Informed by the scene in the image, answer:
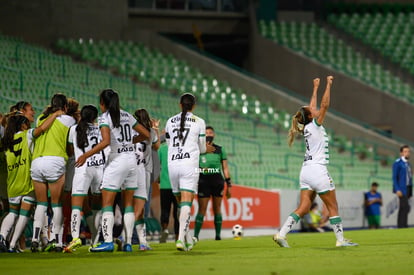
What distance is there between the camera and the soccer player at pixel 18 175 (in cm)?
1306

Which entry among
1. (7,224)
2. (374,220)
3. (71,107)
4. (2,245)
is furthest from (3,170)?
(374,220)

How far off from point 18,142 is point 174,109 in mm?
17391

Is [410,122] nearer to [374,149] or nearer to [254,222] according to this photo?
[374,149]

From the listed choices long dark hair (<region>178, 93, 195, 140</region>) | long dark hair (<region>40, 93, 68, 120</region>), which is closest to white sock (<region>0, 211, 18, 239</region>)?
long dark hair (<region>40, 93, 68, 120</region>)

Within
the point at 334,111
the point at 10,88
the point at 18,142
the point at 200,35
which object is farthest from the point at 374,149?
the point at 18,142

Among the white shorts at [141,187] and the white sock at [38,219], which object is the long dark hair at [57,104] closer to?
the white sock at [38,219]

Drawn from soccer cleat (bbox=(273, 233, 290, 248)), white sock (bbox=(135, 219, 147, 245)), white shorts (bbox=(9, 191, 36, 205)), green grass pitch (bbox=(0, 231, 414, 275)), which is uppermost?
white shorts (bbox=(9, 191, 36, 205))

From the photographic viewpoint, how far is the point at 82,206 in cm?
1251

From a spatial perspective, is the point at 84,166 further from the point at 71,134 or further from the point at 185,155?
the point at 185,155

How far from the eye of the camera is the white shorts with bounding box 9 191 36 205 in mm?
13156

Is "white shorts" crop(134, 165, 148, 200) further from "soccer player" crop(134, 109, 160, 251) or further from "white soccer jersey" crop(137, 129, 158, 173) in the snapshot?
"white soccer jersey" crop(137, 129, 158, 173)

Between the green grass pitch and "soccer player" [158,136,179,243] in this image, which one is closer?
the green grass pitch

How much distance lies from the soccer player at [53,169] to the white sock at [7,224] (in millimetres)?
705

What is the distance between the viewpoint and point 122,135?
1174 cm
